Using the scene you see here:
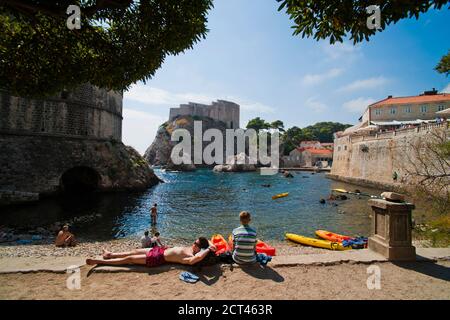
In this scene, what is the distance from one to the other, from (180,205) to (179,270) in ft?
66.6

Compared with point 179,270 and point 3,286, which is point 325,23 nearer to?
point 179,270

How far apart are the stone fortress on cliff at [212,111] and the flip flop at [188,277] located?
103 m

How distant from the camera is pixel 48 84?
26.4ft

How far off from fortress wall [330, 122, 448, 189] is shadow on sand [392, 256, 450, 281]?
66.6ft

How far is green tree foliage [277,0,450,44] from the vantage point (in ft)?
A: 14.8

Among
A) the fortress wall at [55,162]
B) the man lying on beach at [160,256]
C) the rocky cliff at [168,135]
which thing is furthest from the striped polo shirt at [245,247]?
the rocky cliff at [168,135]

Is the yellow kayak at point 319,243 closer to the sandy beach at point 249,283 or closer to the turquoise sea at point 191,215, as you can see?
the turquoise sea at point 191,215

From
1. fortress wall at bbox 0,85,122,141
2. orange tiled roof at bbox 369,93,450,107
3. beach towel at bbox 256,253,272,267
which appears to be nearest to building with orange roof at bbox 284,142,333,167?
orange tiled roof at bbox 369,93,450,107

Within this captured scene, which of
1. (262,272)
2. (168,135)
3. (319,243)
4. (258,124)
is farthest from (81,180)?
(258,124)

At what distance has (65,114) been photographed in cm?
2766

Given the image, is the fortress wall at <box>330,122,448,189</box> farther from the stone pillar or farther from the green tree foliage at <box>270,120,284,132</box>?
the green tree foliage at <box>270,120,284,132</box>

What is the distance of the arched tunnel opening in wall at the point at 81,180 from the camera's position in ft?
98.5

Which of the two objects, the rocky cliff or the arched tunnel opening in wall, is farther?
the rocky cliff
